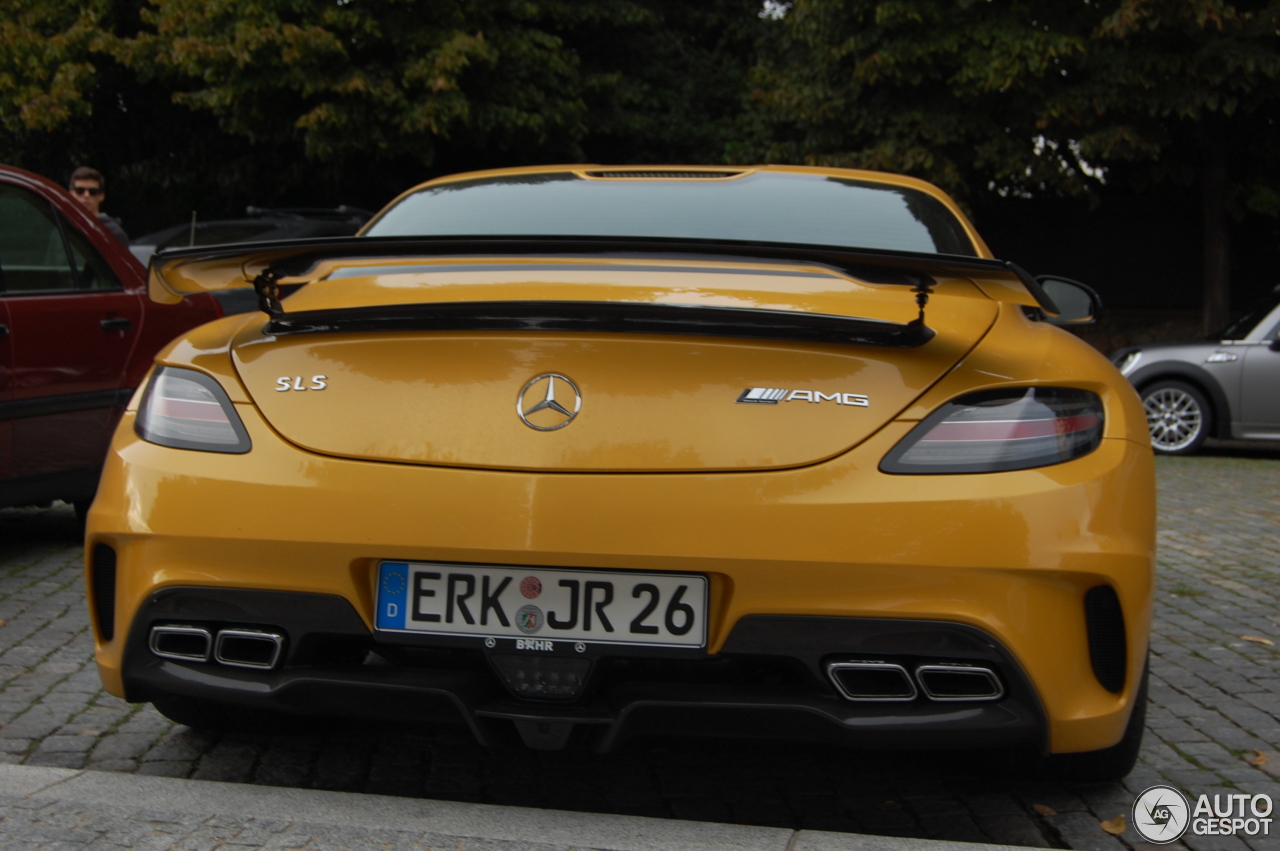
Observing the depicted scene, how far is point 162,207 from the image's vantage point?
24.7 m

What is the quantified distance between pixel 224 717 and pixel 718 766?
1.18 meters

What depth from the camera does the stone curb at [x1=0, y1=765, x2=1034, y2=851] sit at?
95.2 inches

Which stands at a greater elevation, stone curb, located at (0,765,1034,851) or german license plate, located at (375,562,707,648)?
german license plate, located at (375,562,707,648)

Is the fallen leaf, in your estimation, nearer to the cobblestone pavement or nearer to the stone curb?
the cobblestone pavement

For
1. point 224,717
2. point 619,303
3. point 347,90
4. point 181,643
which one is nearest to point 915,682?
point 619,303

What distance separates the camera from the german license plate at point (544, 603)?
2.42 m

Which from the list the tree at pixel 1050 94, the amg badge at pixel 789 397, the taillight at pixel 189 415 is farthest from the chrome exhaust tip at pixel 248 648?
the tree at pixel 1050 94

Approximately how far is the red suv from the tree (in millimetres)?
14065

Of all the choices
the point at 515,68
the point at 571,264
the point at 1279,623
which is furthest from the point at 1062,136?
the point at 571,264

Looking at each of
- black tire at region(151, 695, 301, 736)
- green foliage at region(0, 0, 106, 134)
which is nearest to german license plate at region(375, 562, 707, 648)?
black tire at region(151, 695, 301, 736)

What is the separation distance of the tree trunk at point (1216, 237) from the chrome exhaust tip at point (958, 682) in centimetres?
1866

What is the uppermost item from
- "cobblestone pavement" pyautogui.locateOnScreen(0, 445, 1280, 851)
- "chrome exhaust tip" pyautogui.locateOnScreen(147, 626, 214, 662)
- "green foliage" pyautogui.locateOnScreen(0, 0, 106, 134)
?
"green foliage" pyautogui.locateOnScreen(0, 0, 106, 134)

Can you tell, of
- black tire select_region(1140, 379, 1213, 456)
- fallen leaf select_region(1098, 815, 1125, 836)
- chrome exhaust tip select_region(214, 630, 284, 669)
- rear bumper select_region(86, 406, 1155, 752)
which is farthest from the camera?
black tire select_region(1140, 379, 1213, 456)

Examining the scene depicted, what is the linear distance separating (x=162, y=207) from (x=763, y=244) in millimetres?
24158
